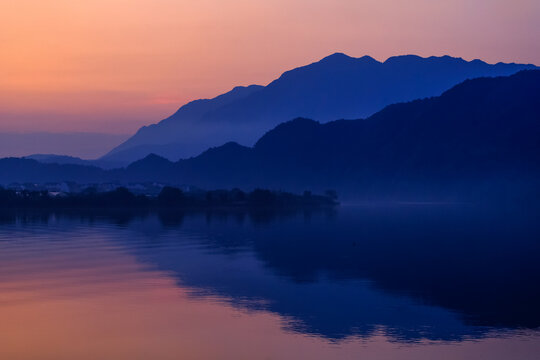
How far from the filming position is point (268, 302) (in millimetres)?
48688

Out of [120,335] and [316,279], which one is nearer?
[120,335]

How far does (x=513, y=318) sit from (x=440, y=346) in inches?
367

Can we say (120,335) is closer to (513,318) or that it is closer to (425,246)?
(513,318)

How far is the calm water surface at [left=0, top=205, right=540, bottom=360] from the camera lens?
36250 mm

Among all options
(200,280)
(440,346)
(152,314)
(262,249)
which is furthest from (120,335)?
(262,249)

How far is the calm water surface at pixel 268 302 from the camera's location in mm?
36250

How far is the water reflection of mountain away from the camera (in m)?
42.3

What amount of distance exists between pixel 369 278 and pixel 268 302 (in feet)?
51.5

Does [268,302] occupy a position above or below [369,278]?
below

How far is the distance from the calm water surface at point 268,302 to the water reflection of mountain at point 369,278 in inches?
6.1

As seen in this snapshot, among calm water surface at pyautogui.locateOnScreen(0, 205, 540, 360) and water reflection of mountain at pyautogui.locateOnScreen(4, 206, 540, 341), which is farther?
water reflection of mountain at pyautogui.locateOnScreen(4, 206, 540, 341)

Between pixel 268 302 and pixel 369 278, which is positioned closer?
pixel 268 302

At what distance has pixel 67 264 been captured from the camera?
232ft

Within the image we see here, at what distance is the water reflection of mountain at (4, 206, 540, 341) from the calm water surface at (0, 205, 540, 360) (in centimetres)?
16
